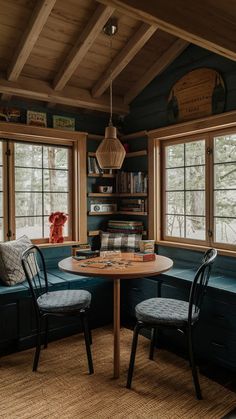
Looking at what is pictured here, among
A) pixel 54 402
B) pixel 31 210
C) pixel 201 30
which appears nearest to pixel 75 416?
pixel 54 402

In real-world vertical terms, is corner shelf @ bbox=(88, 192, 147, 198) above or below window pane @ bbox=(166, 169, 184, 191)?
below

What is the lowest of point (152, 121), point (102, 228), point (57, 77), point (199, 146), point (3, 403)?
point (3, 403)

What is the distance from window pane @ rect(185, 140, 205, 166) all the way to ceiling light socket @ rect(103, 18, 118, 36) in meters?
1.33

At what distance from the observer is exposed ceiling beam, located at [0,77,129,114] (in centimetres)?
331

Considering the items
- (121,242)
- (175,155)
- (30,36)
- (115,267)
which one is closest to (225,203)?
(175,155)

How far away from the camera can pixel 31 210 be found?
12.2 feet

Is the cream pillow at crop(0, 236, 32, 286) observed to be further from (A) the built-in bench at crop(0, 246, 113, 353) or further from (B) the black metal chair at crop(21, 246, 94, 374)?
(B) the black metal chair at crop(21, 246, 94, 374)

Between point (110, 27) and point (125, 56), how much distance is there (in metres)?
0.37

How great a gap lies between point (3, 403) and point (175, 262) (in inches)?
82.4

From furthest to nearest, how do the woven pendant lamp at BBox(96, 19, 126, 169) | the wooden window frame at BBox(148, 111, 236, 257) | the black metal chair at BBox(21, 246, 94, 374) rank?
the wooden window frame at BBox(148, 111, 236, 257)
the black metal chair at BBox(21, 246, 94, 374)
the woven pendant lamp at BBox(96, 19, 126, 169)

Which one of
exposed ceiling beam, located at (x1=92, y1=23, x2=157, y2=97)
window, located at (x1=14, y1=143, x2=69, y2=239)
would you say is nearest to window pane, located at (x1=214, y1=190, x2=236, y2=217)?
exposed ceiling beam, located at (x1=92, y1=23, x2=157, y2=97)

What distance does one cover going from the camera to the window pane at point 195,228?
3.43 metres

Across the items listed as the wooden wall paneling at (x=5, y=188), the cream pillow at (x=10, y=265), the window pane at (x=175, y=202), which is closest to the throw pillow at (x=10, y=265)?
the cream pillow at (x=10, y=265)

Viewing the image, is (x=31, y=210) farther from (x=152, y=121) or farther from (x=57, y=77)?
(x=152, y=121)
